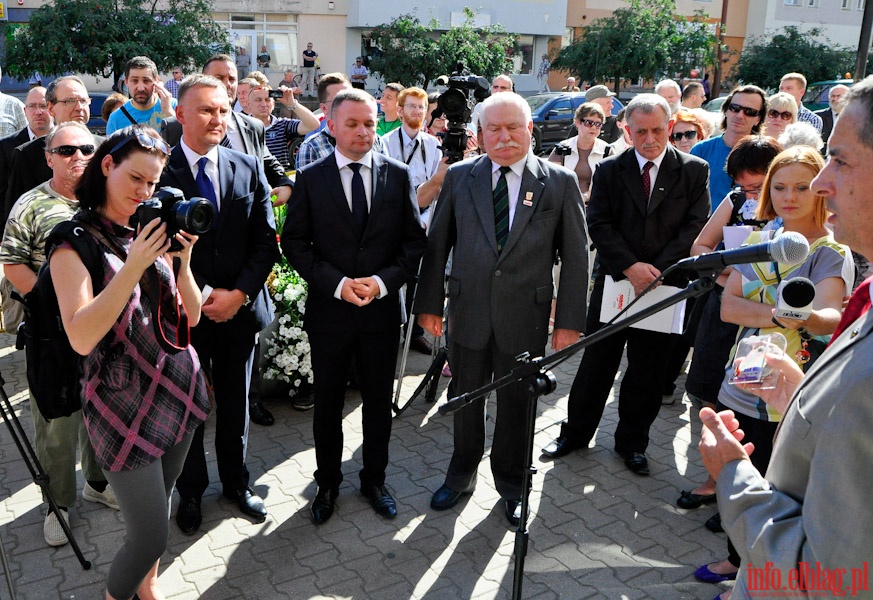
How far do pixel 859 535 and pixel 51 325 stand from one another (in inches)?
105

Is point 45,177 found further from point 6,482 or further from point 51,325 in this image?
point 51,325

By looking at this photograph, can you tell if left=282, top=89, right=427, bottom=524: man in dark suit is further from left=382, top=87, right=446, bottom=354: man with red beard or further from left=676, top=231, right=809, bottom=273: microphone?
left=382, top=87, right=446, bottom=354: man with red beard

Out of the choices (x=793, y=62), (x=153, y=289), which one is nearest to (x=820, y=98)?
(x=793, y=62)

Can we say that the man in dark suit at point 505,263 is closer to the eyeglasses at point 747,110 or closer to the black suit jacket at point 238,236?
the black suit jacket at point 238,236

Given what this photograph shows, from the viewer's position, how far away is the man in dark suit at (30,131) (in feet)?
18.5

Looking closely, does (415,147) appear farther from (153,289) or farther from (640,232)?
(153,289)

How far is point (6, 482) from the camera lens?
4.50 m

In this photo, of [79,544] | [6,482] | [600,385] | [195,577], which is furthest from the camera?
[600,385]

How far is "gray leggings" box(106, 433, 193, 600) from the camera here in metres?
2.87

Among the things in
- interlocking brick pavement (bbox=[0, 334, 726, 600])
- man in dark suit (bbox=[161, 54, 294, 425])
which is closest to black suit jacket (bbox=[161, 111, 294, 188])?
man in dark suit (bbox=[161, 54, 294, 425])

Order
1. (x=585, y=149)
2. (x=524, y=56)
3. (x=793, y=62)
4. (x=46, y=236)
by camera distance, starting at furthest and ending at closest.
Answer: (x=524, y=56) → (x=793, y=62) → (x=585, y=149) → (x=46, y=236)

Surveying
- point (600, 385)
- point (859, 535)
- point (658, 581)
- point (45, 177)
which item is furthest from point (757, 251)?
point (45, 177)

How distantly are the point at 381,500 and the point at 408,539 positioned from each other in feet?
1.05

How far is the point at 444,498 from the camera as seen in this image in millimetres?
4289
